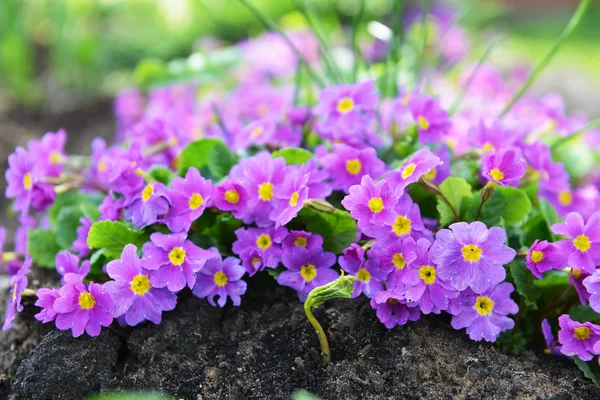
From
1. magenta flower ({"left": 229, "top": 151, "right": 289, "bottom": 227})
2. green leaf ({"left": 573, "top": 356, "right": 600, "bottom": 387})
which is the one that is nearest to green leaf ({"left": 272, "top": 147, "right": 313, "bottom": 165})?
magenta flower ({"left": 229, "top": 151, "right": 289, "bottom": 227})

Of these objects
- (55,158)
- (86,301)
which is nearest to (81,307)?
(86,301)

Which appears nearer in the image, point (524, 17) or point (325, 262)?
point (325, 262)

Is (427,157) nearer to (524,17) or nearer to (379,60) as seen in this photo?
(379,60)

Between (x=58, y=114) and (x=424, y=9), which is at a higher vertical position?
(x=424, y=9)

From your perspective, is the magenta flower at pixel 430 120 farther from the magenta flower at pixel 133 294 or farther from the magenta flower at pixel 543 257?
the magenta flower at pixel 133 294

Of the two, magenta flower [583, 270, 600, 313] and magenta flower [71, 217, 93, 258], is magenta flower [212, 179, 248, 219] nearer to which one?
magenta flower [71, 217, 93, 258]

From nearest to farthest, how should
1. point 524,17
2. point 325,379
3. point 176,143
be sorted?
point 325,379, point 176,143, point 524,17

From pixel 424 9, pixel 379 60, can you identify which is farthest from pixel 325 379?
pixel 379 60
